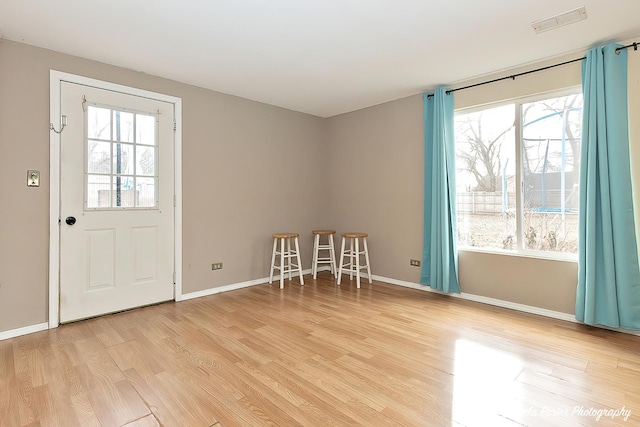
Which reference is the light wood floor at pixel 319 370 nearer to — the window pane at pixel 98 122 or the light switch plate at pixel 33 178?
the light switch plate at pixel 33 178

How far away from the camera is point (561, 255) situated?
314cm

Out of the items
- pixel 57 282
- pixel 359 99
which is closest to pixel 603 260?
pixel 359 99

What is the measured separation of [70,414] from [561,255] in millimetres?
4027

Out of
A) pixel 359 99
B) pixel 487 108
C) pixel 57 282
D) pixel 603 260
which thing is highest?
pixel 359 99

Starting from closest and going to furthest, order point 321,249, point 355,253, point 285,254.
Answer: point 355,253
point 285,254
point 321,249

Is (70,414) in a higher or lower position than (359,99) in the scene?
lower

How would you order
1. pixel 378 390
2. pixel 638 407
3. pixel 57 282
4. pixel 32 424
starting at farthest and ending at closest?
pixel 57 282
pixel 378 390
pixel 638 407
pixel 32 424

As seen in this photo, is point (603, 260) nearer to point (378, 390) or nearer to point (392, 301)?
point (392, 301)

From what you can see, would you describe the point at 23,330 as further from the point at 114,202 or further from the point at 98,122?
the point at 98,122

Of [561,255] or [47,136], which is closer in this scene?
[47,136]

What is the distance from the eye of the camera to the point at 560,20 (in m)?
2.43

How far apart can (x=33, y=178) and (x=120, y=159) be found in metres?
0.71

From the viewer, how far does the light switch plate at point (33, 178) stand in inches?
110

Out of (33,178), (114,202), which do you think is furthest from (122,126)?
(33,178)
